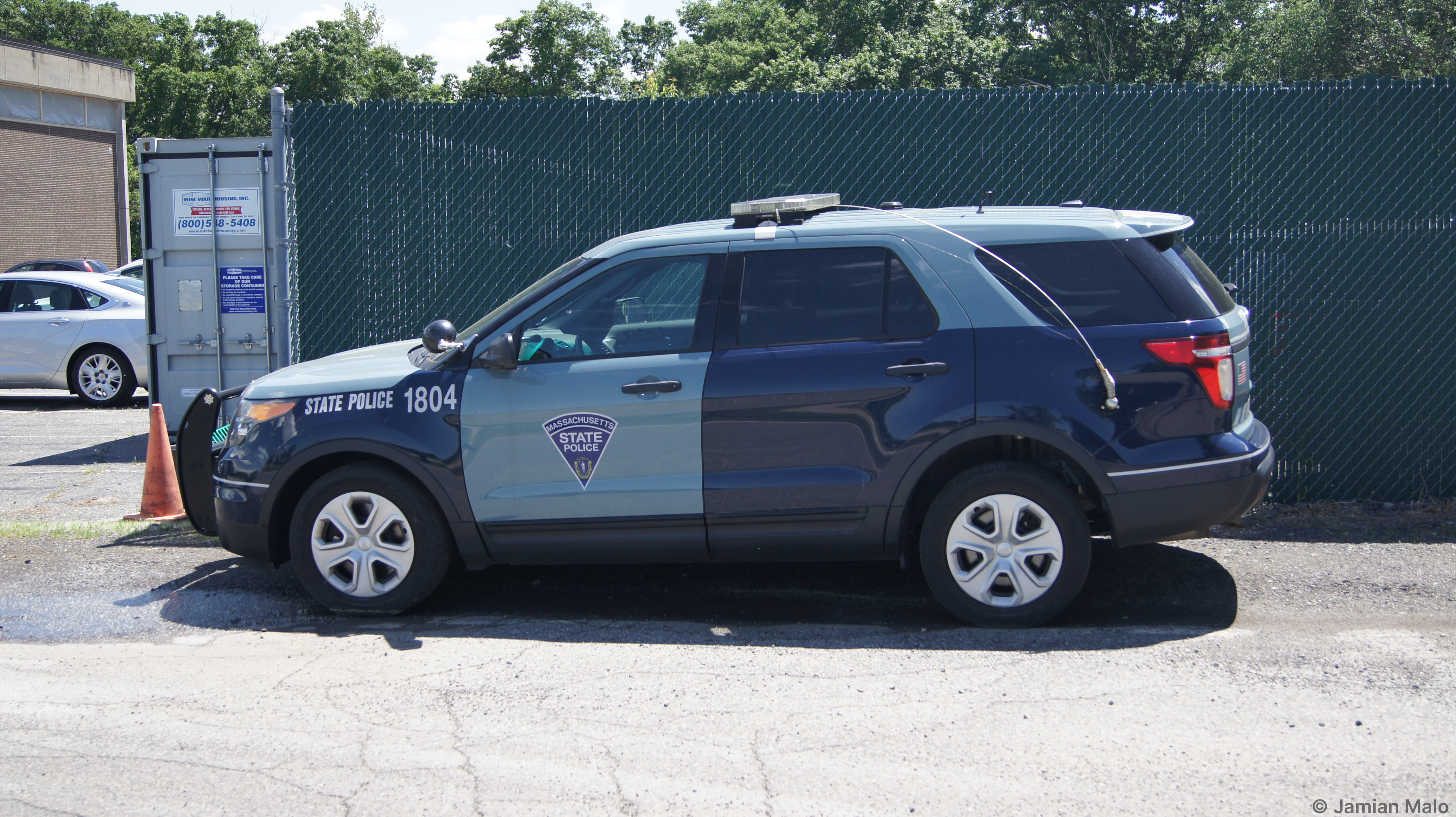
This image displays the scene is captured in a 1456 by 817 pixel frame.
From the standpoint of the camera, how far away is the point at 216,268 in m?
9.00

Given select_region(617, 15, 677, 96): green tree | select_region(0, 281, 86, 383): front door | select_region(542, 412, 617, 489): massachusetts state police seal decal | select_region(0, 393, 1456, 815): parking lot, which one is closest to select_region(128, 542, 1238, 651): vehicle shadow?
select_region(0, 393, 1456, 815): parking lot

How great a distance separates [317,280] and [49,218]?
30431 mm

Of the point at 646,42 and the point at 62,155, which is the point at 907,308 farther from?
the point at 646,42

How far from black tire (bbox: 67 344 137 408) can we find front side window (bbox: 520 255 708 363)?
32.7 ft

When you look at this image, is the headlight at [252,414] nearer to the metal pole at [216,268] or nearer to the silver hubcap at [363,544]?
the silver hubcap at [363,544]

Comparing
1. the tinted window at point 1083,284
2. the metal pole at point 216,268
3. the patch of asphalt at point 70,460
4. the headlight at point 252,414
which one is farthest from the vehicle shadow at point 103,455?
the tinted window at point 1083,284

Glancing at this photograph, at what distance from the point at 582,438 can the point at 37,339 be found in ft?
35.6

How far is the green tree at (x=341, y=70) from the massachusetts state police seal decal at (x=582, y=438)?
46155mm

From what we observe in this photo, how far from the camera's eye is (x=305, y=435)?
5398 millimetres

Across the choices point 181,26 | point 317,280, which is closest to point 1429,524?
point 317,280

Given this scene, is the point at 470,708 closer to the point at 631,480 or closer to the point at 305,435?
the point at 631,480

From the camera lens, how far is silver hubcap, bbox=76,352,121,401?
13266 mm

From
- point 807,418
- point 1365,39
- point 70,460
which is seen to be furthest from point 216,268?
point 1365,39

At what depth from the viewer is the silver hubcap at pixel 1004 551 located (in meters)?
5.03
